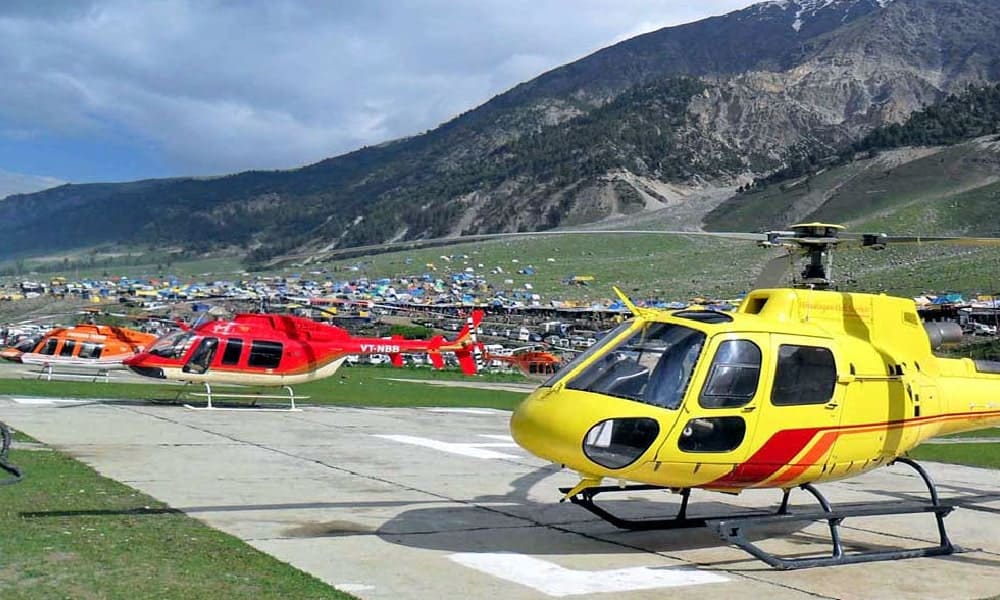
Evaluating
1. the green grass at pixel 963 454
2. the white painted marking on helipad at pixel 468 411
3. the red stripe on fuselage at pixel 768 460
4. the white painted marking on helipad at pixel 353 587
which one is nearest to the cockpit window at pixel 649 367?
the red stripe on fuselage at pixel 768 460

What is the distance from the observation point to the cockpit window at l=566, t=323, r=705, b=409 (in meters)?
9.29

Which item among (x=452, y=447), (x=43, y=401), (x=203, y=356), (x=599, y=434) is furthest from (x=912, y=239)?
(x=43, y=401)

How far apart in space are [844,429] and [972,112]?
16888cm

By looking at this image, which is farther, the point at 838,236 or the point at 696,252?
the point at 696,252

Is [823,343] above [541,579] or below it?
above

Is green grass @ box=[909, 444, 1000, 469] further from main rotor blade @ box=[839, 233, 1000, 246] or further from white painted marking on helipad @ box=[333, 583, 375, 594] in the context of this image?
white painted marking on helipad @ box=[333, 583, 375, 594]

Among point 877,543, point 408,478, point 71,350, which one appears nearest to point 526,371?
point 71,350

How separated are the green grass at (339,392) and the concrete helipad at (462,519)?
7.94 meters

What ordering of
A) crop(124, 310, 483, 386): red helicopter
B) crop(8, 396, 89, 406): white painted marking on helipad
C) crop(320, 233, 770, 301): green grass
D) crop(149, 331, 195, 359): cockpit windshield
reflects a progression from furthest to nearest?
crop(320, 233, 770, 301): green grass
crop(149, 331, 195, 359): cockpit windshield
crop(124, 310, 483, 386): red helicopter
crop(8, 396, 89, 406): white painted marking on helipad

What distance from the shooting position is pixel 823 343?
1027 cm

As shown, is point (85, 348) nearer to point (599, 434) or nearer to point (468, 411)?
point (468, 411)

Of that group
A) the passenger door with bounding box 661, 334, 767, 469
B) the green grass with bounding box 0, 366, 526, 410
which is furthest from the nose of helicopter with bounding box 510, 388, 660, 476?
the green grass with bounding box 0, 366, 526, 410

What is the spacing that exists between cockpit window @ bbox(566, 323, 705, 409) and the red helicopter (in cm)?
1734

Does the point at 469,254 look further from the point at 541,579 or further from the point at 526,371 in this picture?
the point at 541,579
